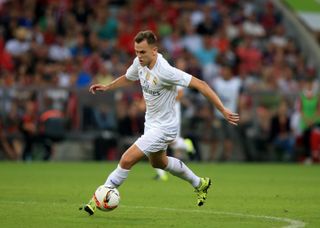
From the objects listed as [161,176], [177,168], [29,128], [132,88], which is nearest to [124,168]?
[177,168]

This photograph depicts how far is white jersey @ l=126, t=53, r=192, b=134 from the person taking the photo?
446 inches

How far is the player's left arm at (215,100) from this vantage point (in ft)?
35.6

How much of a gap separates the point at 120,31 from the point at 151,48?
17.0 metres

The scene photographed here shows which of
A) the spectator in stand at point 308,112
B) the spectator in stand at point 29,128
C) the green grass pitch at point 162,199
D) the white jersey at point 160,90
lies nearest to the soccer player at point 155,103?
the white jersey at point 160,90

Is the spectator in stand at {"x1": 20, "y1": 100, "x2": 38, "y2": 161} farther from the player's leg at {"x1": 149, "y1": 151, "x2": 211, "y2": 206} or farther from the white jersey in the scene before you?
the white jersey

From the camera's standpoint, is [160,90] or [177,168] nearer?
[160,90]

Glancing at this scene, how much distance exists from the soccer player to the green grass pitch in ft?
1.93

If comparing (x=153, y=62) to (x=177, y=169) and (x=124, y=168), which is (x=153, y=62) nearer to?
(x=124, y=168)

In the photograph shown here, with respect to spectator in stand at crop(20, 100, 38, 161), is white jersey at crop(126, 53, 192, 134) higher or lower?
higher

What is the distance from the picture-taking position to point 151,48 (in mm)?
11320

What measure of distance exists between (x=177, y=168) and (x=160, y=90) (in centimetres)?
115

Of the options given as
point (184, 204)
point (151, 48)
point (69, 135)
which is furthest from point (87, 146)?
point (151, 48)

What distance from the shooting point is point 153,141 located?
11.4 metres

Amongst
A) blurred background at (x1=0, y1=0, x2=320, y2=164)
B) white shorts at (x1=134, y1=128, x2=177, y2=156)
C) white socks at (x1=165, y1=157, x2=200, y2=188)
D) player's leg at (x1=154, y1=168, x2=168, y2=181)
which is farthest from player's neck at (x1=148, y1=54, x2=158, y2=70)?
blurred background at (x1=0, y1=0, x2=320, y2=164)
